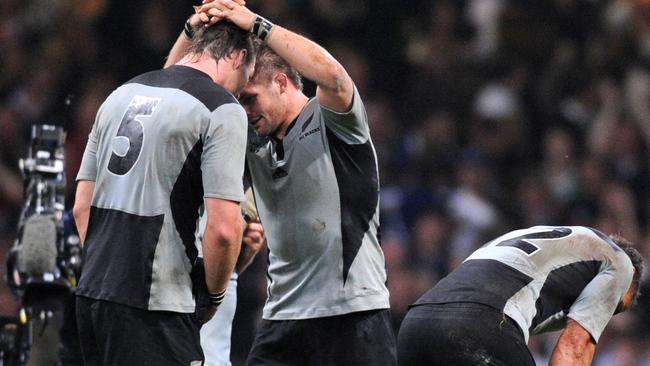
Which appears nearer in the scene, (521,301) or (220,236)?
(220,236)

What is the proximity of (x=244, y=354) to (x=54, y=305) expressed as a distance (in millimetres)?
3501

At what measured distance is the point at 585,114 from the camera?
10.6 meters

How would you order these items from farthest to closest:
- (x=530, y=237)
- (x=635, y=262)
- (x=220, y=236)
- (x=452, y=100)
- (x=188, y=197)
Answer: (x=452, y=100), (x=635, y=262), (x=530, y=237), (x=188, y=197), (x=220, y=236)

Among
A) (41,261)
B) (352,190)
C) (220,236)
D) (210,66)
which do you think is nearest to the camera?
(220,236)

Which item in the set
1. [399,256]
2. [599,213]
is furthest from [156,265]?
[599,213]

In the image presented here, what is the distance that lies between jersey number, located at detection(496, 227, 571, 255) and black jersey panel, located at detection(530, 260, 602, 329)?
0.13 m

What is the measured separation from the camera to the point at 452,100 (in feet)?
34.6

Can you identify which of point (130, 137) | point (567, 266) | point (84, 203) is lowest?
point (567, 266)

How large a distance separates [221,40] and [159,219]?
725mm

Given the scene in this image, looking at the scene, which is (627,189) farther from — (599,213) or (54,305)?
(54,305)

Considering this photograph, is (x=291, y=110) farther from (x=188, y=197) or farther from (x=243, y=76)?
(x=188, y=197)

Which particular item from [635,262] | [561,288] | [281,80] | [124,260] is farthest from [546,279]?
[124,260]

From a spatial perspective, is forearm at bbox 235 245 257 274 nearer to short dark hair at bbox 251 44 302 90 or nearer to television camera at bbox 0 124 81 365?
television camera at bbox 0 124 81 365

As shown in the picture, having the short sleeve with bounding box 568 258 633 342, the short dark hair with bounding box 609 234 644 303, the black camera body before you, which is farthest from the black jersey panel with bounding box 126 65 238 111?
the short dark hair with bounding box 609 234 644 303
